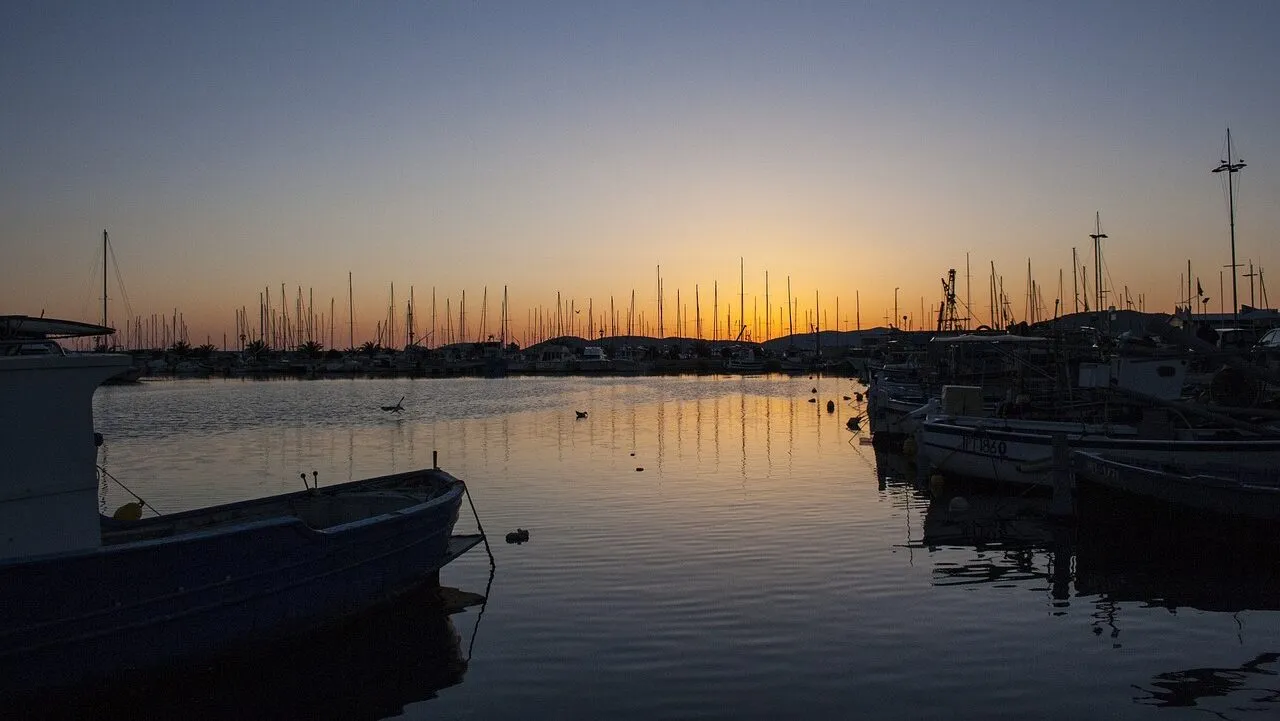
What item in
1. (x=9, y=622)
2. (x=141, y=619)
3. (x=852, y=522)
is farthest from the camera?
(x=852, y=522)

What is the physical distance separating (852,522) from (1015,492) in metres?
5.87

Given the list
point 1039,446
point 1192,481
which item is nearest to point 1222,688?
point 1192,481

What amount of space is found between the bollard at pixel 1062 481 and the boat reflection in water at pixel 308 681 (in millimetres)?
11970

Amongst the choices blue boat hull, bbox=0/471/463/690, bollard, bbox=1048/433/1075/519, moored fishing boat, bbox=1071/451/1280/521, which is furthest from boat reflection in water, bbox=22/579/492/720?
bollard, bbox=1048/433/1075/519

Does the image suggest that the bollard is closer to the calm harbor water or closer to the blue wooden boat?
the calm harbor water

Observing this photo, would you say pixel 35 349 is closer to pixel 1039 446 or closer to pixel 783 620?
pixel 783 620

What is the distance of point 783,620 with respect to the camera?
11.7 m

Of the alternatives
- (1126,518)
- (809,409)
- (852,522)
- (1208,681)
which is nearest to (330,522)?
(852,522)

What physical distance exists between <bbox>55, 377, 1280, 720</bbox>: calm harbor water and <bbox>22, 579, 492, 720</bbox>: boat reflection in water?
35 millimetres

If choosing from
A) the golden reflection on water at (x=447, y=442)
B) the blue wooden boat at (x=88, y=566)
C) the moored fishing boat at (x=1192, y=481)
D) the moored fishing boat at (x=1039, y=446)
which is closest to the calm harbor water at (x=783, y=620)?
the blue wooden boat at (x=88, y=566)

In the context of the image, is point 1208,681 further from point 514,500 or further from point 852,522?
point 514,500

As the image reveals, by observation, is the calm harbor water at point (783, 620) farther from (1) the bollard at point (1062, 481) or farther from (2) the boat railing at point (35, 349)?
(2) the boat railing at point (35, 349)

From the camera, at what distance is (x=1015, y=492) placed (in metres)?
22.1

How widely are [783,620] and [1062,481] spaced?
9516mm
